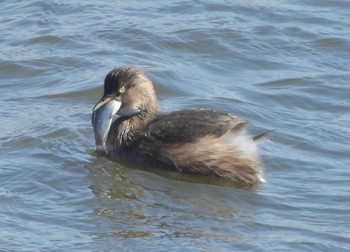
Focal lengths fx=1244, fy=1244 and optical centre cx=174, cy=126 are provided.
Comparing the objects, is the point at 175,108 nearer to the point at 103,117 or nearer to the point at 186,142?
the point at 103,117

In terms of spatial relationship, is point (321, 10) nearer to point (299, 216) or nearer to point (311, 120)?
point (311, 120)

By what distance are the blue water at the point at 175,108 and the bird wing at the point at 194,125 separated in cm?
30

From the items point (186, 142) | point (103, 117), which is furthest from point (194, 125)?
point (103, 117)

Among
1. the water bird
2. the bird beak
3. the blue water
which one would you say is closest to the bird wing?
the water bird

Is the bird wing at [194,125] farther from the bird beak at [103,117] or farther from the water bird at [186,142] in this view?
the bird beak at [103,117]

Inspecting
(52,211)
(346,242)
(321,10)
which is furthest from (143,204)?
(321,10)

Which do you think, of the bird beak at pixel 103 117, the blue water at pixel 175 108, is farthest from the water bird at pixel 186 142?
the blue water at pixel 175 108

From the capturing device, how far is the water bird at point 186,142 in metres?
8.87

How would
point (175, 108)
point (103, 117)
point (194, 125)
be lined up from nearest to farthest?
1. point (194, 125)
2. point (103, 117)
3. point (175, 108)

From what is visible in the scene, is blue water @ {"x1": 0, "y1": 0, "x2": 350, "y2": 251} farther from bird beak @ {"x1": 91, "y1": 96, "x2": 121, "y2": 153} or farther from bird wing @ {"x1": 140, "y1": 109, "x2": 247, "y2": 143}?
bird wing @ {"x1": 140, "y1": 109, "x2": 247, "y2": 143}

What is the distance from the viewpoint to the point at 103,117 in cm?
943

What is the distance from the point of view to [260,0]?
1400 cm

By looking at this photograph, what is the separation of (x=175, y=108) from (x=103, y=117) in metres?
1.30

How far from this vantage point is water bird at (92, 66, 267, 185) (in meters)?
8.87
